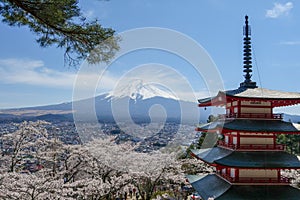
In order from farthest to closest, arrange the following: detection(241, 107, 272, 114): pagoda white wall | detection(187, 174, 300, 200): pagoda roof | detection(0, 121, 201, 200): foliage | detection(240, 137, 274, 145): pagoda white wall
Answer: detection(0, 121, 201, 200): foliage
detection(241, 107, 272, 114): pagoda white wall
detection(240, 137, 274, 145): pagoda white wall
detection(187, 174, 300, 200): pagoda roof

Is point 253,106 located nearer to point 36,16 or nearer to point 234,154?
point 234,154

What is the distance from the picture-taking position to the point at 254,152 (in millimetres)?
9289

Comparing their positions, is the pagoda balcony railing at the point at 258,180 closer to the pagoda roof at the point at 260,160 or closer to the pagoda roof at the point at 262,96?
the pagoda roof at the point at 260,160

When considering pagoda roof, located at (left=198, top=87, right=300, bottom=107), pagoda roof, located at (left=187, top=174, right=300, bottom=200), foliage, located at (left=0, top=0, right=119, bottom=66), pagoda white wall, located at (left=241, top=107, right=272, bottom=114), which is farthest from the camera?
pagoda white wall, located at (left=241, top=107, right=272, bottom=114)

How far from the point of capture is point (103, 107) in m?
26.9

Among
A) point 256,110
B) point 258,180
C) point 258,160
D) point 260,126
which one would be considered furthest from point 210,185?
point 256,110

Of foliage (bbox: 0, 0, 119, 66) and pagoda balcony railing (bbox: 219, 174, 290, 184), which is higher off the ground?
foliage (bbox: 0, 0, 119, 66)

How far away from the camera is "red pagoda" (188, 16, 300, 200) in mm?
8688

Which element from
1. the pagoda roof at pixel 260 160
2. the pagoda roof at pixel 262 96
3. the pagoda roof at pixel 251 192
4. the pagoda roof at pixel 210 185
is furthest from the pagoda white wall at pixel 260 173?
the pagoda roof at pixel 262 96

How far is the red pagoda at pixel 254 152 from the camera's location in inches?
342

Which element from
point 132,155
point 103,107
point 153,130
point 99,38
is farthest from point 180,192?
point 99,38

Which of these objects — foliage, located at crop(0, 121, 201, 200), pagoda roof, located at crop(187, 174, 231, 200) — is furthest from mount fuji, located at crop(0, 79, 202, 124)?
pagoda roof, located at crop(187, 174, 231, 200)

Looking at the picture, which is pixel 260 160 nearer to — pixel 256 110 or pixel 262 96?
pixel 256 110

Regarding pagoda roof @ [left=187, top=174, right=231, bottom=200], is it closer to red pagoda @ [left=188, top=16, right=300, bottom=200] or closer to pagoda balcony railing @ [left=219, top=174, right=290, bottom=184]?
red pagoda @ [left=188, top=16, right=300, bottom=200]
